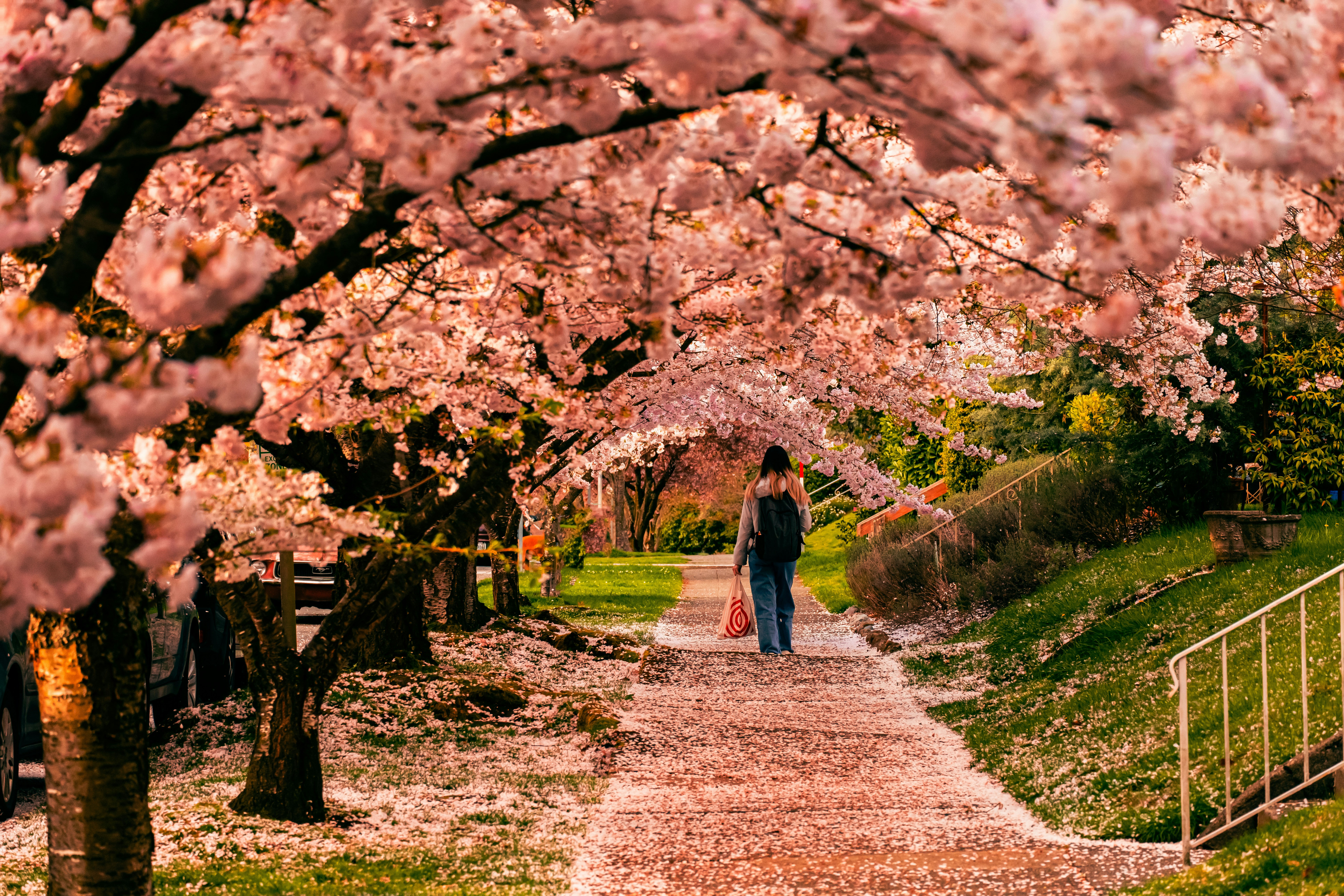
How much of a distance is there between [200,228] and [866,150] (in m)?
2.30

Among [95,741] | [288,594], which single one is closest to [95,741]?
[95,741]

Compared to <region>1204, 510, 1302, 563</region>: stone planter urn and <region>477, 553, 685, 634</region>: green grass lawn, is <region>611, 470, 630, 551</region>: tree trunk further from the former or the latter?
<region>1204, 510, 1302, 563</region>: stone planter urn

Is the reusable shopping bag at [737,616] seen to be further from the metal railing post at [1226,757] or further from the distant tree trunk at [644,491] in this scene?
the distant tree trunk at [644,491]

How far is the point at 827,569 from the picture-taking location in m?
29.6

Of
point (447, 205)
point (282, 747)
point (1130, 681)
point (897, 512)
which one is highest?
point (447, 205)

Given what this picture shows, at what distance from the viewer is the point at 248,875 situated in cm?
538

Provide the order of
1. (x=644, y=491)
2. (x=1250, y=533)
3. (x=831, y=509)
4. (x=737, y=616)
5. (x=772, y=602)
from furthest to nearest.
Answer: (x=644, y=491), (x=831, y=509), (x=737, y=616), (x=772, y=602), (x=1250, y=533)

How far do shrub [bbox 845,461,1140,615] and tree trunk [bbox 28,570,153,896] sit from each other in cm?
1211

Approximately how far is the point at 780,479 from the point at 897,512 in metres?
10.7

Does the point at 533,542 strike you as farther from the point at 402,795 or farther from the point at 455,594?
the point at 402,795

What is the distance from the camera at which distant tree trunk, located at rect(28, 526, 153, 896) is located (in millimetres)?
4238

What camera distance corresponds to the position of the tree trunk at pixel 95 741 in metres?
4.24

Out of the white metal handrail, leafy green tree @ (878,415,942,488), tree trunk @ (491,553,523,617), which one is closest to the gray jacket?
tree trunk @ (491,553,523,617)

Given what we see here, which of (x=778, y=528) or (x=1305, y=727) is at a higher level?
(x=778, y=528)
